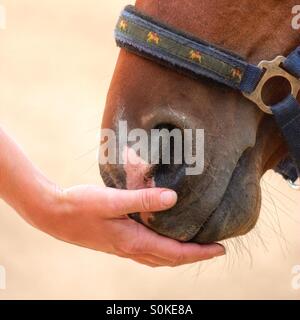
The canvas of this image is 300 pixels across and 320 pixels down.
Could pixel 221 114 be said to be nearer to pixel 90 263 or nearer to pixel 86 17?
pixel 90 263

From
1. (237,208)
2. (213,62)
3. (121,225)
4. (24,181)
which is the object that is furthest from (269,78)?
(24,181)

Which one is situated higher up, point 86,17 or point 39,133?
point 86,17

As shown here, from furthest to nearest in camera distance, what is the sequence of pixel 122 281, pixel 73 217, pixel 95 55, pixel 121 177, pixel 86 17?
pixel 86 17 → pixel 95 55 → pixel 122 281 → pixel 73 217 → pixel 121 177

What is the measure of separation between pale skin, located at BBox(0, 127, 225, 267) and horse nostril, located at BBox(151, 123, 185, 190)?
48 millimetres

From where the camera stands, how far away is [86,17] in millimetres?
7684

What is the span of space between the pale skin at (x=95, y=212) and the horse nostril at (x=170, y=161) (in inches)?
1.9

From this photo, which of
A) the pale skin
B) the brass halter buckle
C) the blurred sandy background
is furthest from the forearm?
the blurred sandy background

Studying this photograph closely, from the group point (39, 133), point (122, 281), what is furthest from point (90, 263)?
point (39, 133)

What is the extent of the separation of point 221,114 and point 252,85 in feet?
0.31

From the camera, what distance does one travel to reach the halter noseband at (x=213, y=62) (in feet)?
6.55

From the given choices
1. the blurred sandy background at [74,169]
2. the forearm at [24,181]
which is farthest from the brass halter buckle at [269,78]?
the blurred sandy background at [74,169]

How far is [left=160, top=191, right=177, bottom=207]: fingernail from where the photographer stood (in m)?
1.89

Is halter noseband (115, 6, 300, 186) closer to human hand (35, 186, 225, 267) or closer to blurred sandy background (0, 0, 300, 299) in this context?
human hand (35, 186, 225, 267)

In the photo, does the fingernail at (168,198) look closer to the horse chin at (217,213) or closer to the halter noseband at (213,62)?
Result: the horse chin at (217,213)
